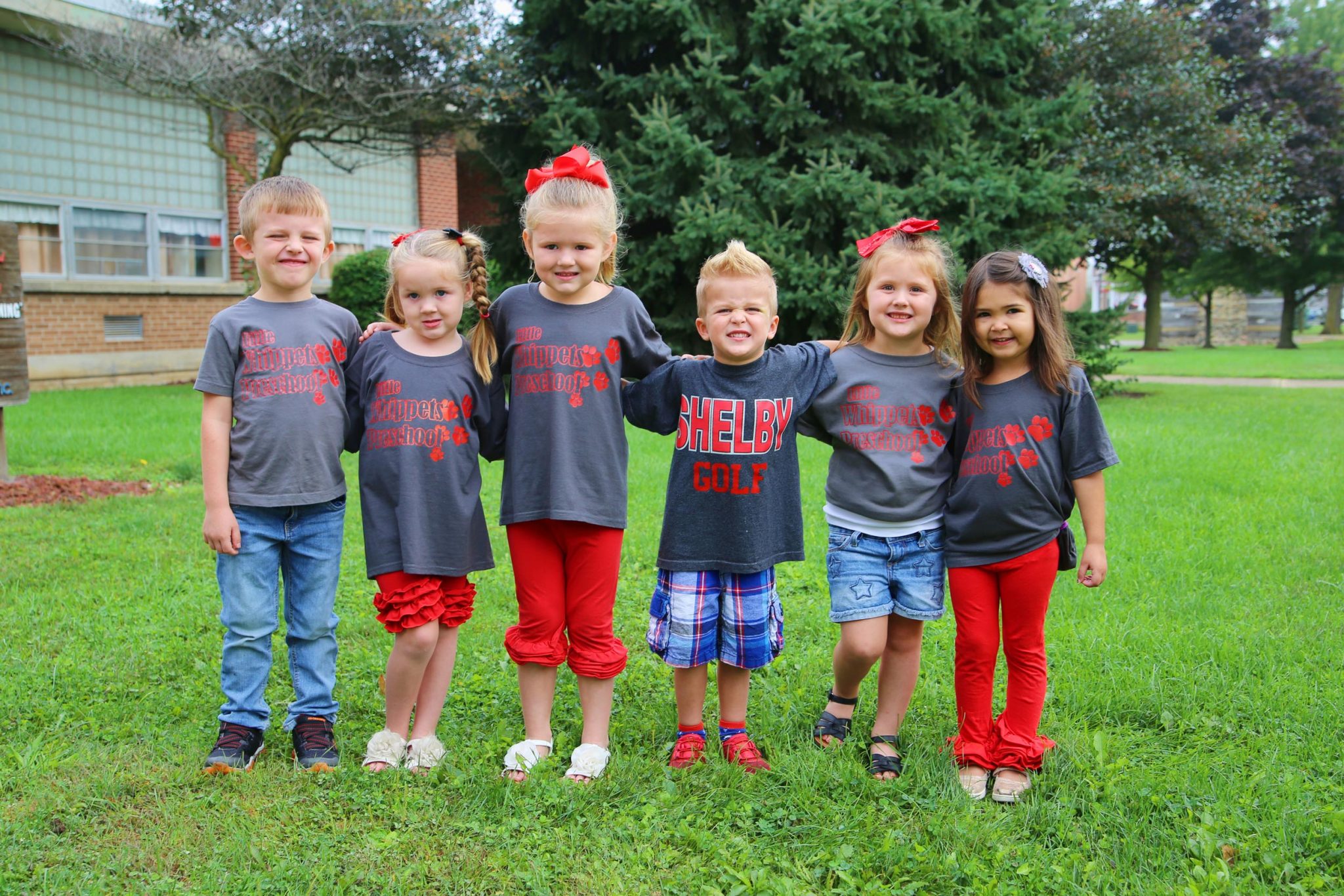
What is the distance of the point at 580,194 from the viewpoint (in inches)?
119

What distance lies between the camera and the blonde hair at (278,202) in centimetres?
304

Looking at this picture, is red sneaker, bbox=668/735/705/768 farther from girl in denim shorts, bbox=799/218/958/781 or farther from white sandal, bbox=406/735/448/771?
white sandal, bbox=406/735/448/771

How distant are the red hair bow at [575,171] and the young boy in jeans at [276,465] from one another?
2.21 feet

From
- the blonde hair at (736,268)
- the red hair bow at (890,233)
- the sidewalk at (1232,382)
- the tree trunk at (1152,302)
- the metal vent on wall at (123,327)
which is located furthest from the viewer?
the tree trunk at (1152,302)

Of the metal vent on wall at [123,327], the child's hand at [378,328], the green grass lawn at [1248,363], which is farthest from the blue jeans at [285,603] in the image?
the green grass lawn at [1248,363]

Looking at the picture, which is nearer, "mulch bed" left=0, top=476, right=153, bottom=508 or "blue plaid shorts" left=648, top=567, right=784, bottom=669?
"blue plaid shorts" left=648, top=567, right=784, bottom=669

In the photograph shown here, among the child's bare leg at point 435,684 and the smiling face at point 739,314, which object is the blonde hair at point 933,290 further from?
the child's bare leg at point 435,684

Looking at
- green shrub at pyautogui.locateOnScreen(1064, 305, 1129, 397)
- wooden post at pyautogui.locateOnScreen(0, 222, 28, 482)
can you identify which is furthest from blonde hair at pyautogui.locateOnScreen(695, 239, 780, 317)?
green shrub at pyautogui.locateOnScreen(1064, 305, 1129, 397)

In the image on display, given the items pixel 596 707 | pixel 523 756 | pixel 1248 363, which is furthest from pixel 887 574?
pixel 1248 363

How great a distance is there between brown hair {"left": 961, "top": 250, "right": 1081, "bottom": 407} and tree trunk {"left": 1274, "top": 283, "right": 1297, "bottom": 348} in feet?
113

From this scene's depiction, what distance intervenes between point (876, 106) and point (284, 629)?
809 cm

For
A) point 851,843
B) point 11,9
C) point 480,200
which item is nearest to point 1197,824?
point 851,843

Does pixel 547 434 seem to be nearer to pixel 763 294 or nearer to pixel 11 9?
pixel 763 294

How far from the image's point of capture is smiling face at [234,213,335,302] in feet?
9.95
